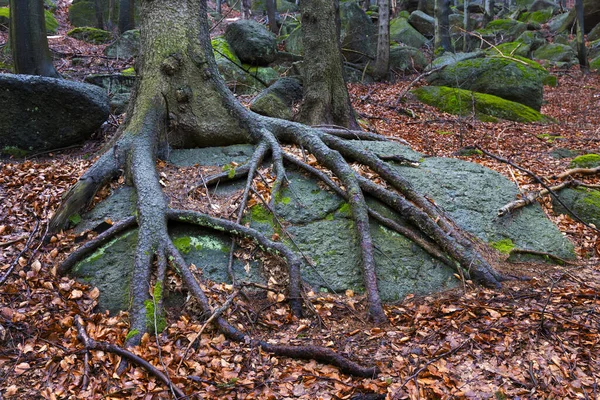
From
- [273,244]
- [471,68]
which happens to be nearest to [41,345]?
[273,244]

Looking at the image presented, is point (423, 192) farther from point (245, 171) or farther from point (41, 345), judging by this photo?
point (41, 345)

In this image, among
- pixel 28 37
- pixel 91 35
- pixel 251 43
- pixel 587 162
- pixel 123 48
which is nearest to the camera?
pixel 587 162

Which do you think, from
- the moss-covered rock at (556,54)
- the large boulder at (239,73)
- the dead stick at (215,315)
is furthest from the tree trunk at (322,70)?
the moss-covered rock at (556,54)

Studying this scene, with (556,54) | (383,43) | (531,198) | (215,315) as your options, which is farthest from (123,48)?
(556,54)

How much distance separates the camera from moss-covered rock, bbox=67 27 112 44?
1915 cm

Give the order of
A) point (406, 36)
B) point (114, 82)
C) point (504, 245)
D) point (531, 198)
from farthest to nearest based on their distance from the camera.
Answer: point (406, 36)
point (114, 82)
point (531, 198)
point (504, 245)

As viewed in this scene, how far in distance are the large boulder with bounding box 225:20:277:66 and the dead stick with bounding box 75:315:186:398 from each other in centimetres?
1173

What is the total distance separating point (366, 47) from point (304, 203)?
13944 mm

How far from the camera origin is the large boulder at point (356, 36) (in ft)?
56.3

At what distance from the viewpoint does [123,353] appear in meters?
3.41

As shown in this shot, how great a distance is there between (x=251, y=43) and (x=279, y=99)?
18.4 feet

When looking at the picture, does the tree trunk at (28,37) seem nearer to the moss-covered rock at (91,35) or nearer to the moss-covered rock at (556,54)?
the moss-covered rock at (91,35)

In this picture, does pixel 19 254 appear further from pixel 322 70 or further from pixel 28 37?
pixel 28 37

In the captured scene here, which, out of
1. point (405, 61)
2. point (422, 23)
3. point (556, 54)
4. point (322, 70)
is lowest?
point (556, 54)
